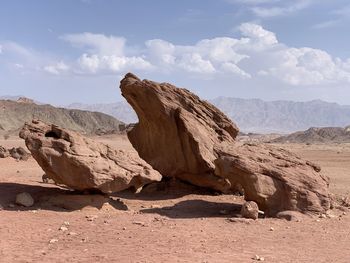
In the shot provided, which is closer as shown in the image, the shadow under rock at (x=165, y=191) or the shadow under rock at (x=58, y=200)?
the shadow under rock at (x=58, y=200)

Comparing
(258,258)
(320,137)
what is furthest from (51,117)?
(258,258)

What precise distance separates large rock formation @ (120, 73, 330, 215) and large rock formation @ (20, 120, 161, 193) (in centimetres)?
311

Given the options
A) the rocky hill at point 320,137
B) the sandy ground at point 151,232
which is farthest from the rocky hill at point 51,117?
the sandy ground at point 151,232

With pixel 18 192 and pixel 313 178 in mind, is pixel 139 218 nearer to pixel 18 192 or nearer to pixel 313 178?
pixel 18 192

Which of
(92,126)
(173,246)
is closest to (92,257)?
(173,246)

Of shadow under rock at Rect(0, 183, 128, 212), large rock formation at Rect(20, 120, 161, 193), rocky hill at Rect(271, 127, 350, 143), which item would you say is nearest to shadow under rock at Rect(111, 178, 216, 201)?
shadow under rock at Rect(0, 183, 128, 212)

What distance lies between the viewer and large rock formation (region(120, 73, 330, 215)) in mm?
14219

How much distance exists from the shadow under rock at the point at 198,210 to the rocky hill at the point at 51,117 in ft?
266

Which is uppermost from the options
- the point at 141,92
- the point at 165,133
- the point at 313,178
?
the point at 141,92

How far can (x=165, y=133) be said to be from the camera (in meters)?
18.2

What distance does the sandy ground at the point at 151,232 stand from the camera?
9.81 meters

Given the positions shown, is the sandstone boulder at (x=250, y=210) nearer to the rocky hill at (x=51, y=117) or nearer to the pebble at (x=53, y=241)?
the pebble at (x=53, y=241)

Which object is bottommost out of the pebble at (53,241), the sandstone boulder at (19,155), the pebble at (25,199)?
the pebble at (53,241)

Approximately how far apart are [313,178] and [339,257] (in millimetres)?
4925
